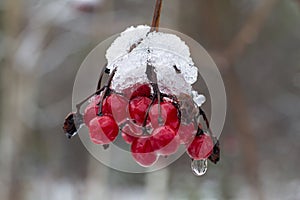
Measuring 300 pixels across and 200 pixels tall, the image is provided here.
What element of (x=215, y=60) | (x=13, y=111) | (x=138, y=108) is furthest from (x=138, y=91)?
(x=13, y=111)

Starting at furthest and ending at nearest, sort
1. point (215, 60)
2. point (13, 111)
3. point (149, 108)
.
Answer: point (13, 111) → point (215, 60) → point (149, 108)

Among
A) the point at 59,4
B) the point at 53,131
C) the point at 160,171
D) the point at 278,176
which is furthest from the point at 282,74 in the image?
the point at 53,131

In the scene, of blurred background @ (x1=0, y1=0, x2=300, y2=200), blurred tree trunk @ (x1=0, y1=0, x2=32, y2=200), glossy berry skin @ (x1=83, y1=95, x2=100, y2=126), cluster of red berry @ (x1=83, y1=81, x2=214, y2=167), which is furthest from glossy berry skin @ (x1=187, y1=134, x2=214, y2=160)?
blurred tree trunk @ (x1=0, y1=0, x2=32, y2=200)

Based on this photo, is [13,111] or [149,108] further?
[13,111]

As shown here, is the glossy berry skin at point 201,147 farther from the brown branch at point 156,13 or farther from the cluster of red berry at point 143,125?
the brown branch at point 156,13

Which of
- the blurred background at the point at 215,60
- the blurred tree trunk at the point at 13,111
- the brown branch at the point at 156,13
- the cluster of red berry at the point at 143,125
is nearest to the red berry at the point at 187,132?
the cluster of red berry at the point at 143,125

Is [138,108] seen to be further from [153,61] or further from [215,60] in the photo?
[215,60]

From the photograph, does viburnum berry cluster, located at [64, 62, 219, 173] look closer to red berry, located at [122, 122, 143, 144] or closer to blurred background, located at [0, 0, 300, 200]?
red berry, located at [122, 122, 143, 144]
